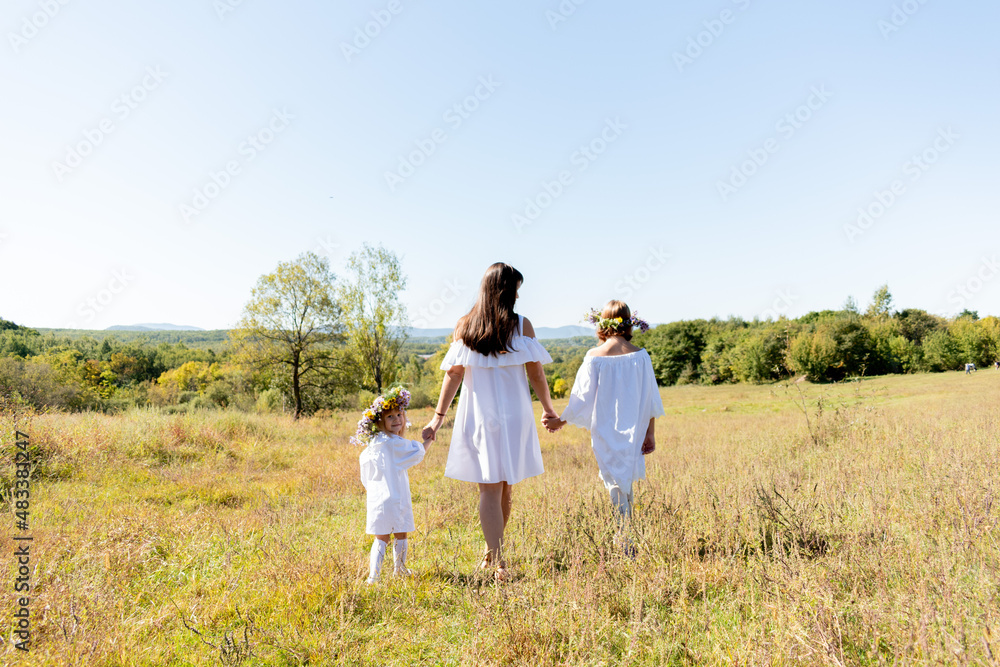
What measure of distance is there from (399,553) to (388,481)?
A: 55cm

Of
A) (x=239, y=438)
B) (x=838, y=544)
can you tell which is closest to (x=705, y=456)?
(x=838, y=544)

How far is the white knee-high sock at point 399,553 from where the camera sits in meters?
3.59

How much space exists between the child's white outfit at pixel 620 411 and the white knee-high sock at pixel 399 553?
69.1 inches

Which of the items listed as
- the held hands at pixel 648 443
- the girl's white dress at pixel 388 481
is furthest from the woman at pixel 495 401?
the held hands at pixel 648 443

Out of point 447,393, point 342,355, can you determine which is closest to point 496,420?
point 447,393

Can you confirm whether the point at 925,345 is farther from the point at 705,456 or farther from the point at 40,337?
the point at 40,337

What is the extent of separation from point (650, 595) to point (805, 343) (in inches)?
2139

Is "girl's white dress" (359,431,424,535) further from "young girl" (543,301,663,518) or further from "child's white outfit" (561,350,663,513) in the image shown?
"child's white outfit" (561,350,663,513)

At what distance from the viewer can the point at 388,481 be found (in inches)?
153

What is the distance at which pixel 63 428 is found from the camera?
8766 mm

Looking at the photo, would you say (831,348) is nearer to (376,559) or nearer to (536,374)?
(536,374)

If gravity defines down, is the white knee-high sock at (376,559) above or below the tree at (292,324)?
below

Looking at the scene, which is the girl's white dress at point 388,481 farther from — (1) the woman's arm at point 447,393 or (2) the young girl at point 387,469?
(1) the woman's arm at point 447,393

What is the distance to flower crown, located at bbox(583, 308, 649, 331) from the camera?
4320 mm
